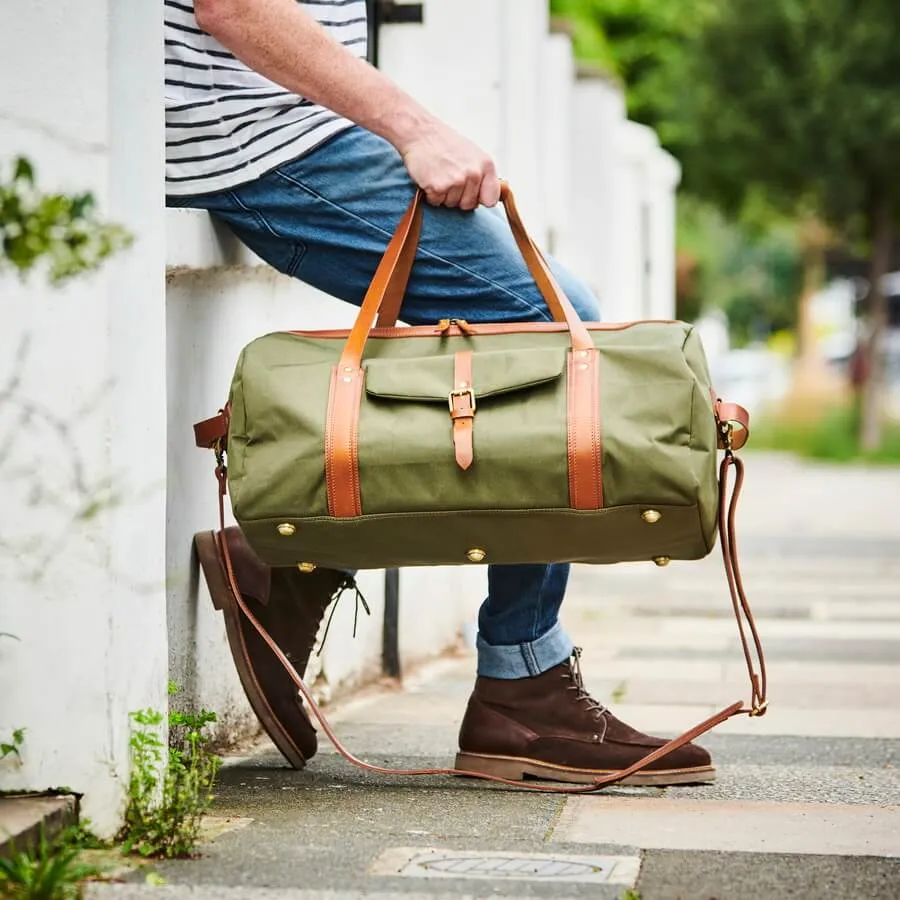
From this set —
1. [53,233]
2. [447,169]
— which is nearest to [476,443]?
[447,169]

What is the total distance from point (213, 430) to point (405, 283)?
44 cm

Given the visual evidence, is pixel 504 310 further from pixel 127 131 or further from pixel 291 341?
pixel 127 131

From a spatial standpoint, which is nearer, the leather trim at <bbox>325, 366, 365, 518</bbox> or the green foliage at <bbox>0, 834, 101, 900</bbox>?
the green foliage at <bbox>0, 834, 101, 900</bbox>

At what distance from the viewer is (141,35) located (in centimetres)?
276

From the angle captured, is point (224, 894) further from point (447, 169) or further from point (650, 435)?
point (447, 169)

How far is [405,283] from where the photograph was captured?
3.27m

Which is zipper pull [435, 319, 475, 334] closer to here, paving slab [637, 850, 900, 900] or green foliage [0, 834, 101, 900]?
paving slab [637, 850, 900, 900]

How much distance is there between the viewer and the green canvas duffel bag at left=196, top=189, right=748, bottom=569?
2.93m

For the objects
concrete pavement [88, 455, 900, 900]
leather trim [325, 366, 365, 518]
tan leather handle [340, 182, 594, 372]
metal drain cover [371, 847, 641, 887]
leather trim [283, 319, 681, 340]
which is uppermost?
tan leather handle [340, 182, 594, 372]

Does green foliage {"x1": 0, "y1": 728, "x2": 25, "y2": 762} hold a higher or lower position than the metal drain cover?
A: higher

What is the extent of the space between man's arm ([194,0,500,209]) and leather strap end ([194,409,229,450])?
546 mm

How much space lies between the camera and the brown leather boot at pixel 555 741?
3.48 m

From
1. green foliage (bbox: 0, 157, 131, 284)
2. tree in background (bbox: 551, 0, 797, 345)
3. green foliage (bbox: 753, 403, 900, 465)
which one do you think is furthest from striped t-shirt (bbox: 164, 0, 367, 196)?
green foliage (bbox: 753, 403, 900, 465)

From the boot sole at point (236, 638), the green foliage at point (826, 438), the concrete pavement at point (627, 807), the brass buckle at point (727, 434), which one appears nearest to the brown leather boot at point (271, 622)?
the boot sole at point (236, 638)
